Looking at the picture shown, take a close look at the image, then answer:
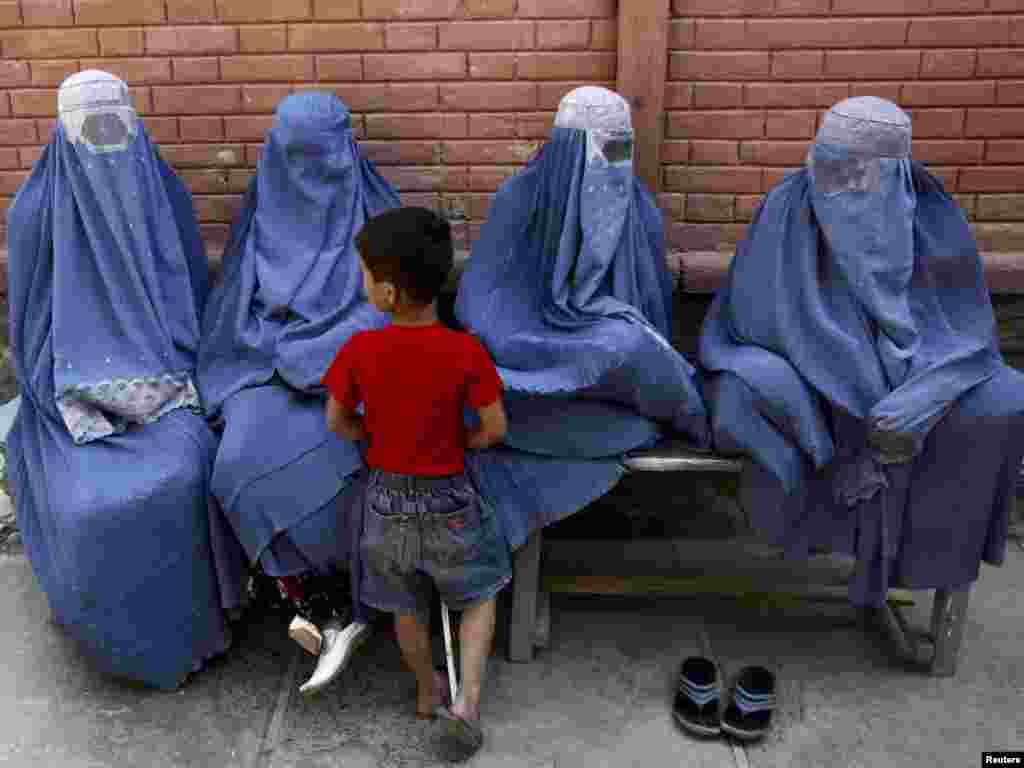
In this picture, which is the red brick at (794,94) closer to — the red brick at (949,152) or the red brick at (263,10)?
the red brick at (949,152)

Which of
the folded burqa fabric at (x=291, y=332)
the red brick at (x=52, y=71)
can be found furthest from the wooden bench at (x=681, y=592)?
the red brick at (x=52, y=71)

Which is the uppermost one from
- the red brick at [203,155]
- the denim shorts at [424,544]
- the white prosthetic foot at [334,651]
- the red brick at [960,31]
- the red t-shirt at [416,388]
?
the red brick at [960,31]

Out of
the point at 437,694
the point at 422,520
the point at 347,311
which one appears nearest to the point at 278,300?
the point at 347,311

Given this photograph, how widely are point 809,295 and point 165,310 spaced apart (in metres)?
1.99

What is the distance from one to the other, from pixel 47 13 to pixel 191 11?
533mm

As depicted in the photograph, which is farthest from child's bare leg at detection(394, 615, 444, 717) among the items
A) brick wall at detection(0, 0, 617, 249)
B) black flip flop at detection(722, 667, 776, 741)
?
brick wall at detection(0, 0, 617, 249)

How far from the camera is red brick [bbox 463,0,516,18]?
3.76 m

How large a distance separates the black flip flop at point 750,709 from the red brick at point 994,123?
2159 mm

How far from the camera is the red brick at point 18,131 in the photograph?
4008 millimetres

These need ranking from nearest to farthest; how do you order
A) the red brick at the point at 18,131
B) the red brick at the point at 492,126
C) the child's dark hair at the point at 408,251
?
1. the child's dark hair at the point at 408,251
2. the red brick at the point at 492,126
3. the red brick at the point at 18,131

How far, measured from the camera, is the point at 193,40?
3.85 meters

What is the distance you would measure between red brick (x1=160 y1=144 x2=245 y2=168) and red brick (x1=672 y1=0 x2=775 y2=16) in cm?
168

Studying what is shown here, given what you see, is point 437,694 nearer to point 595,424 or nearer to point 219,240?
point 595,424

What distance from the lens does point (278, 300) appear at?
3307 mm
